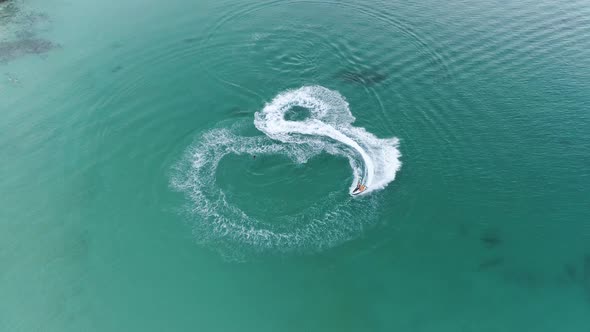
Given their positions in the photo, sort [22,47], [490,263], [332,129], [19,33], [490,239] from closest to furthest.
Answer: [490,263] < [490,239] < [332,129] < [22,47] < [19,33]

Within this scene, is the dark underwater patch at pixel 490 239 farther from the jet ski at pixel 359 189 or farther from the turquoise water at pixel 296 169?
the jet ski at pixel 359 189

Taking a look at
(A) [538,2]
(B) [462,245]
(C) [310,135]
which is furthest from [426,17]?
(B) [462,245]

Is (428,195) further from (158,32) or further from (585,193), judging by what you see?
(158,32)

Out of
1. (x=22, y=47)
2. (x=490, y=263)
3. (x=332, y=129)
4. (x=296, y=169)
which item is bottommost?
(x=490, y=263)

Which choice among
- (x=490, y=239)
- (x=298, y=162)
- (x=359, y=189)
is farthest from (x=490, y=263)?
(x=298, y=162)

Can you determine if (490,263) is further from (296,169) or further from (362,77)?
(362,77)

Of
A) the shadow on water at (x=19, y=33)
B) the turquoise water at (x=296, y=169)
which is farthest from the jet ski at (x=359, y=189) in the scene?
the shadow on water at (x=19, y=33)

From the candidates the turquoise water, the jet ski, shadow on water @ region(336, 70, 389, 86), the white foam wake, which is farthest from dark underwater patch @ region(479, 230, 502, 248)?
shadow on water @ region(336, 70, 389, 86)
